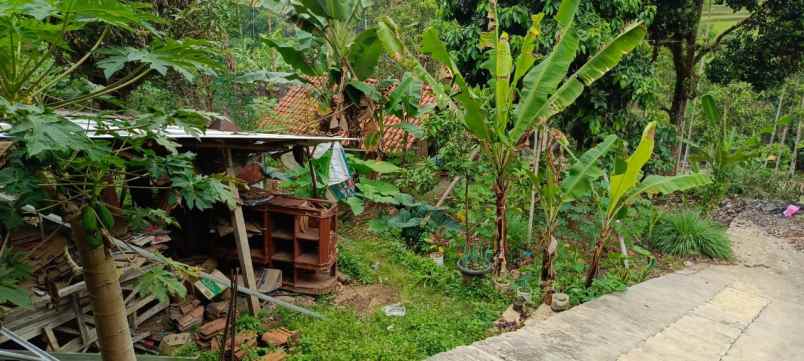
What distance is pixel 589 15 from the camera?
630cm

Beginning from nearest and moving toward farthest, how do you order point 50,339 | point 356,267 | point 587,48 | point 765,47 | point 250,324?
point 50,339 < point 250,324 < point 356,267 < point 587,48 < point 765,47

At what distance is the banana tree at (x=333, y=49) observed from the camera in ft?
21.2

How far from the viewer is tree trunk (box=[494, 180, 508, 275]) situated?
4.60 meters

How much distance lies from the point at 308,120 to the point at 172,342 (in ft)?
18.1

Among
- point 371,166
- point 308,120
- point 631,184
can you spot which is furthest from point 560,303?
point 308,120

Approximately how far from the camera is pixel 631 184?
4410 mm

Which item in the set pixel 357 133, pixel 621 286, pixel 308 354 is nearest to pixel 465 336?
pixel 308 354

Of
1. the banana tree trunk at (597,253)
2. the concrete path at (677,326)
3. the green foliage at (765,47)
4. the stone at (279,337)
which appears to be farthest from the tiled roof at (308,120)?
the green foliage at (765,47)

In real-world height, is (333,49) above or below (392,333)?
above

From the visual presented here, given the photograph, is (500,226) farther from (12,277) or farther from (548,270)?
(12,277)

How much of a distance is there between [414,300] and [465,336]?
A: 3.15 ft

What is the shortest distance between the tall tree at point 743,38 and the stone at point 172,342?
9.05 m

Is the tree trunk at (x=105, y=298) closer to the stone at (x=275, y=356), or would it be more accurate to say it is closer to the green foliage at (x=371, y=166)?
the stone at (x=275, y=356)

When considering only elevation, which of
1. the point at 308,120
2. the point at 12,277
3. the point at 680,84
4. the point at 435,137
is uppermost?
the point at 680,84
